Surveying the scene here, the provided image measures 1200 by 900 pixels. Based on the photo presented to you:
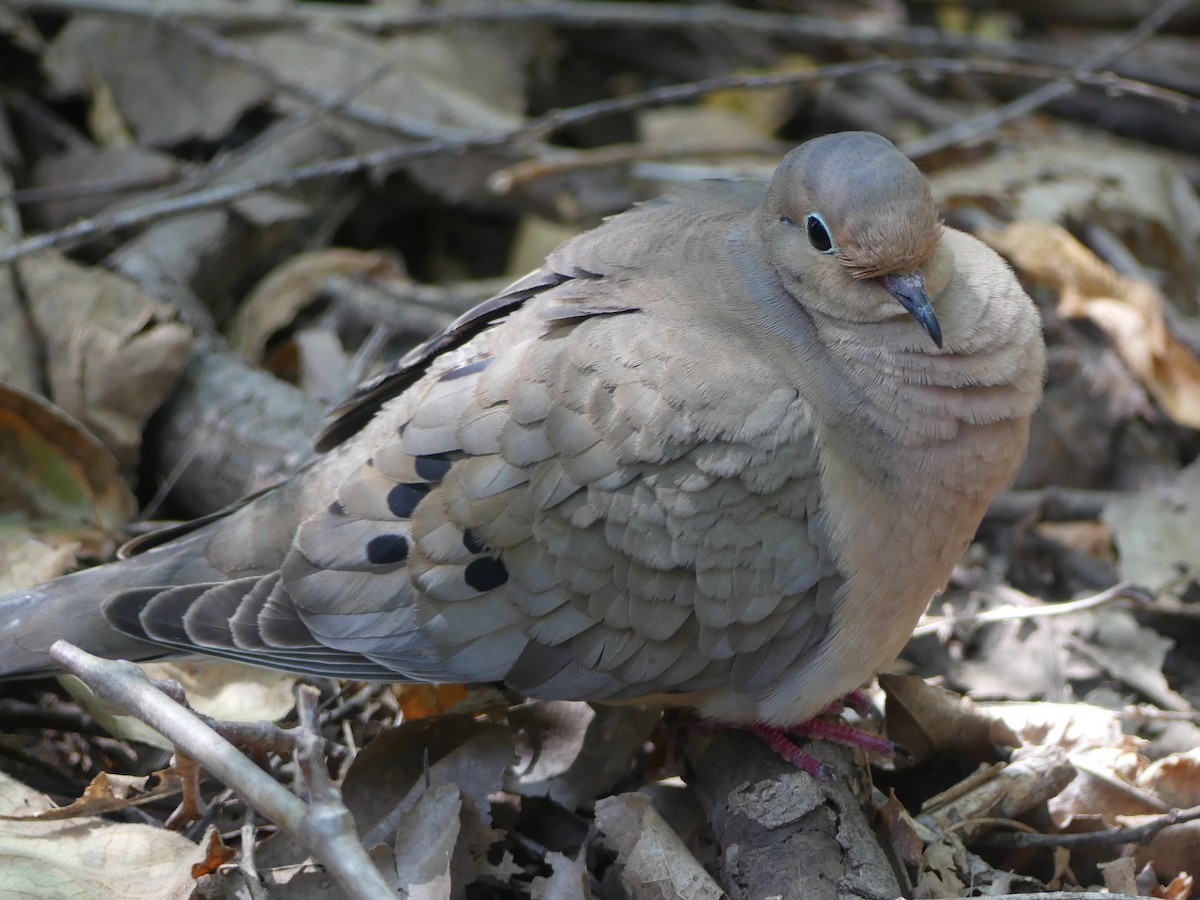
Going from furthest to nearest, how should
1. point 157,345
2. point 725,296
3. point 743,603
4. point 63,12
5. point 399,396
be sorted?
point 63,12
point 157,345
point 399,396
point 725,296
point 743,603

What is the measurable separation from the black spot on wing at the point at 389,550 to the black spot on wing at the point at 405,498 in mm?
58

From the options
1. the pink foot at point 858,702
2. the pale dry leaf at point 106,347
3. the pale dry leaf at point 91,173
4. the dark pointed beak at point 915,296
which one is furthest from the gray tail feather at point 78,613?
the pale dry leaf at point 91,173

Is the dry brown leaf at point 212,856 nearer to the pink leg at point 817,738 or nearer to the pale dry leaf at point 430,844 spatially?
the pale dry leaf at point 430,844

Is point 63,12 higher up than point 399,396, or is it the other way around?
point 63,12

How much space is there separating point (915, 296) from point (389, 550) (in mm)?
1379

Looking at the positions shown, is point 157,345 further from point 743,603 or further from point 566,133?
point 566,133

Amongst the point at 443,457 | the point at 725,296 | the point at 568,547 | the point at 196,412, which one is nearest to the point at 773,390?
the point at 725,296

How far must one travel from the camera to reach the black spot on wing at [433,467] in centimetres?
308

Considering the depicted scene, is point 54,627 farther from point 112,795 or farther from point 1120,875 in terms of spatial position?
point 1120,875

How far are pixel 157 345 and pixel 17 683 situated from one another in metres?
1.22

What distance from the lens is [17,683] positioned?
3.34m

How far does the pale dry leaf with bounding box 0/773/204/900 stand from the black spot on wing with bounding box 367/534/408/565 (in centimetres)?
76

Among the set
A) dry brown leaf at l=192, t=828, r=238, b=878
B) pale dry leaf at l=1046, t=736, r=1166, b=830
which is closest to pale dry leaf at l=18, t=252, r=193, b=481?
dry brown leaf at l=192, t=828, r=238, b=878

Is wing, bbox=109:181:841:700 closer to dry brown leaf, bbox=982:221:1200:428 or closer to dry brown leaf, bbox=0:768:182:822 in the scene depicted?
dry brown leaf, bbox=0:768:182:822
